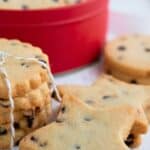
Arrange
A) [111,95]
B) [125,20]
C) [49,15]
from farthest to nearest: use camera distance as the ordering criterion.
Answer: [125,20] < [49,15] < [111,95]

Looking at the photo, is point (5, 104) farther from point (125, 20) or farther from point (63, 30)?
point (125, 20)

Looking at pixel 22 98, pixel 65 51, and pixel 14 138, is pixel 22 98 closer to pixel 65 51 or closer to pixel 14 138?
pixel 14 138

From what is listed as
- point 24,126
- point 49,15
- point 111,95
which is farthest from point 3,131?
point 49,15

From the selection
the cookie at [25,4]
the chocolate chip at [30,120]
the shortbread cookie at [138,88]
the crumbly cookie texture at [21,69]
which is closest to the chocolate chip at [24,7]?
the cookie at [25,4]

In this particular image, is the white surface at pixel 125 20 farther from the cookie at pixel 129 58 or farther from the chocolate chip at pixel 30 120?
the chocolate chip at pixel 30 120

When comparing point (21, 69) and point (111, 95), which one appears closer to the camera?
point (21, 69)

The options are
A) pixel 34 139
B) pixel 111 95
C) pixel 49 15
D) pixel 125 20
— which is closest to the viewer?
pixel 34 139

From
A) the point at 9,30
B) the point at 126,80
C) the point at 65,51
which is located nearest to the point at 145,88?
the point at 126,80

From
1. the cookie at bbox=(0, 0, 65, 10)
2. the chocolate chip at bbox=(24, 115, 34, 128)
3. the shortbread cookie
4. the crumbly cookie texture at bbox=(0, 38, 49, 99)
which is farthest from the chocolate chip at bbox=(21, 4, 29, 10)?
the chocolate chip at bbox=(24, 115, 34, 128)

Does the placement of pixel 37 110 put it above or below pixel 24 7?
below
